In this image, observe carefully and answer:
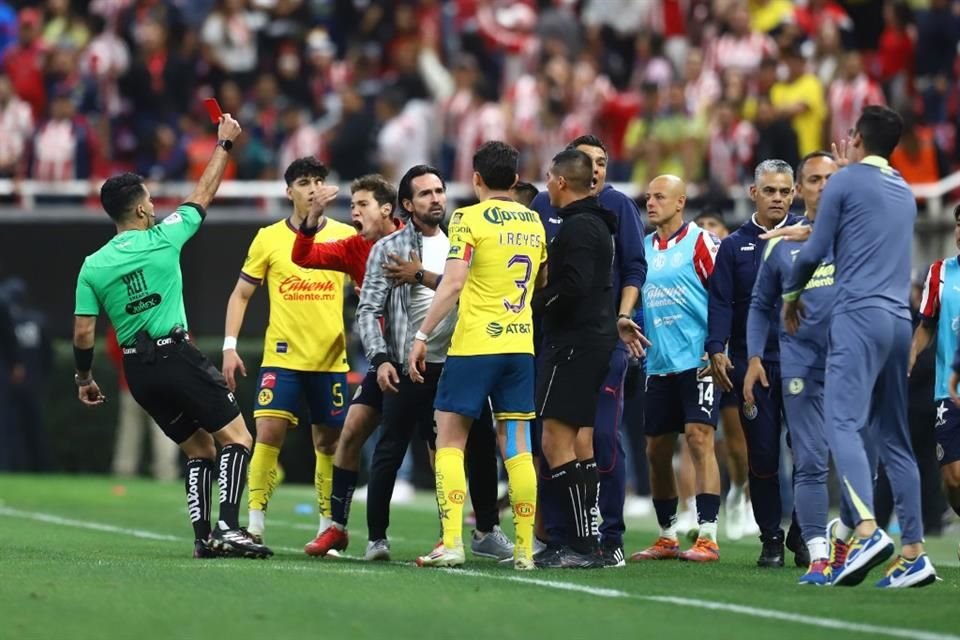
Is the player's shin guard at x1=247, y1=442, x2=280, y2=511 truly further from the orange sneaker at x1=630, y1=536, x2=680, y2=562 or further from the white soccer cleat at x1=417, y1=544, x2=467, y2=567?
the orange sneaker at x1=630, y1=536, x2=680, y2=562

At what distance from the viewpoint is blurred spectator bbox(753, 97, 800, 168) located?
20625 mm

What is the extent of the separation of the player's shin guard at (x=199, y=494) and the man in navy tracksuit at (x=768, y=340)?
3.24 meters

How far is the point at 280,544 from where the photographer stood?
13.9 m

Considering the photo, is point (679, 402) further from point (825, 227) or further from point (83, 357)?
point (83, 357)

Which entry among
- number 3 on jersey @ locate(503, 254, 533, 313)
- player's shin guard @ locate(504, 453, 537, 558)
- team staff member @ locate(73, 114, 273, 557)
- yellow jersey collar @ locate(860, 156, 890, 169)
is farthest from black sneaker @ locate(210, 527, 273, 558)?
yellow jersey collar @ locate(860, 156, 890, 169)

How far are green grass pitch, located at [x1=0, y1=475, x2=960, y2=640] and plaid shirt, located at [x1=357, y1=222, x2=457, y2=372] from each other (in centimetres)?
131

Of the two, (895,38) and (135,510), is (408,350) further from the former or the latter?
(895,38)

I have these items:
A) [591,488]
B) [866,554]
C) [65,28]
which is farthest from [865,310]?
[65,28]

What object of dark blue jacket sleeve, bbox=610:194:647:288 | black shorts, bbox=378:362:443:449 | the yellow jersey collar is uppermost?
the yellow jersey collar

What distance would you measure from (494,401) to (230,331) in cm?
267

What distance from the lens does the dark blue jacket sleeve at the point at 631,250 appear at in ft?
40.1

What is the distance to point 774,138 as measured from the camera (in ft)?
68.3

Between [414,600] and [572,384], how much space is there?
2157 millimetres

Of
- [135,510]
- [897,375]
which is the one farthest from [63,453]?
[897,375]
